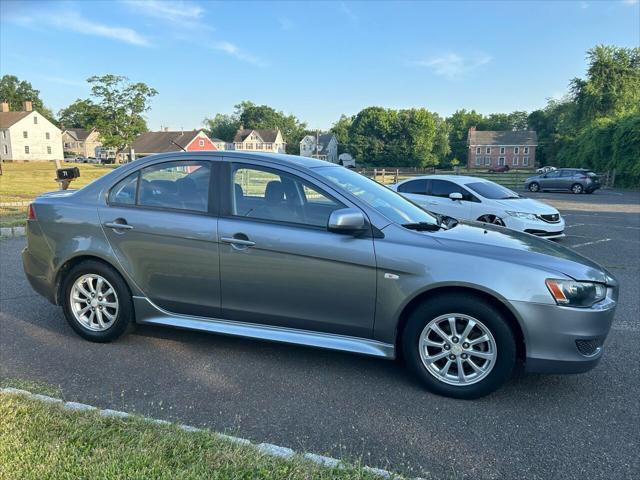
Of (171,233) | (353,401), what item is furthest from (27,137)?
(353,401)

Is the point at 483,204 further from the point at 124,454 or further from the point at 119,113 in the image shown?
the point at 119,113

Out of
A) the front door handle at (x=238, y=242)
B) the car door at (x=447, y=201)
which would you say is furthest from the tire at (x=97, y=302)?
the car door at (x=447, y=201)

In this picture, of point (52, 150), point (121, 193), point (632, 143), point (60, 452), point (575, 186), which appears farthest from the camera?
point (52, 150)

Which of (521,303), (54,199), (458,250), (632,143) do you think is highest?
(632,143)

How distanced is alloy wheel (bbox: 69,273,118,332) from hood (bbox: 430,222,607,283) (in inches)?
114

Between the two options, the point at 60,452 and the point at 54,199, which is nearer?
the point at 60,452

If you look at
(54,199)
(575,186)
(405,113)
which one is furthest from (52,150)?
(54,199)

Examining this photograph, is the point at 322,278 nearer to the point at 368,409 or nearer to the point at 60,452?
the point at 368,409

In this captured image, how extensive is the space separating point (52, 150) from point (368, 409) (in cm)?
8611

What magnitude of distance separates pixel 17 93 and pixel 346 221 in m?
136

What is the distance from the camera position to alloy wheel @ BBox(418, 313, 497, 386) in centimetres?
334

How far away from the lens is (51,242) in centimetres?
438

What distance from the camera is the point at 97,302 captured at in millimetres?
4305

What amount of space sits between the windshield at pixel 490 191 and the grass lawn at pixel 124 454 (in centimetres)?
865
